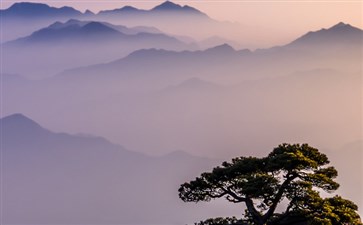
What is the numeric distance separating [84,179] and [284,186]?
127594 millimetres

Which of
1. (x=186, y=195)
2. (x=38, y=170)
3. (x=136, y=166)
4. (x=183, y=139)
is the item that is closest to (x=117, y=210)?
(x=136, y=166)

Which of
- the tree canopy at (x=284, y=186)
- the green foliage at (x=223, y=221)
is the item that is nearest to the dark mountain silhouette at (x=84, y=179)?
the green foliage at (x=223, y=221)

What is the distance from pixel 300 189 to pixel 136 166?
13706cm

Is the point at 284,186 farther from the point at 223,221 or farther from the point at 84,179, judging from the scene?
the point at 84,179

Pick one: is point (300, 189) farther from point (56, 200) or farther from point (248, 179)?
point (56, 200)

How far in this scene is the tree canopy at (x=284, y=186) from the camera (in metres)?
12.5

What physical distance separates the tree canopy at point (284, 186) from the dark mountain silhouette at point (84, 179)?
8423 cm

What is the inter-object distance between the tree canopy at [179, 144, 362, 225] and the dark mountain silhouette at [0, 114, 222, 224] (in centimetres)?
8423

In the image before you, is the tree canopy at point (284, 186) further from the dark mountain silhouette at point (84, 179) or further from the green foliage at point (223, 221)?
the dark mountain silhouette at point (84, 179)

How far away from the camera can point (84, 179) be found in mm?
136750

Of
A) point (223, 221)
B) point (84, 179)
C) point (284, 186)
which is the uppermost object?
point (84, 179)

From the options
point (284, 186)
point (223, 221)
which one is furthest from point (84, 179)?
point (284, 186)

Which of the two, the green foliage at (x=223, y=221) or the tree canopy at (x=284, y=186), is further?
the green foliage at (x=223, y=221)

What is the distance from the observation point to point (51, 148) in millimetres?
171125
